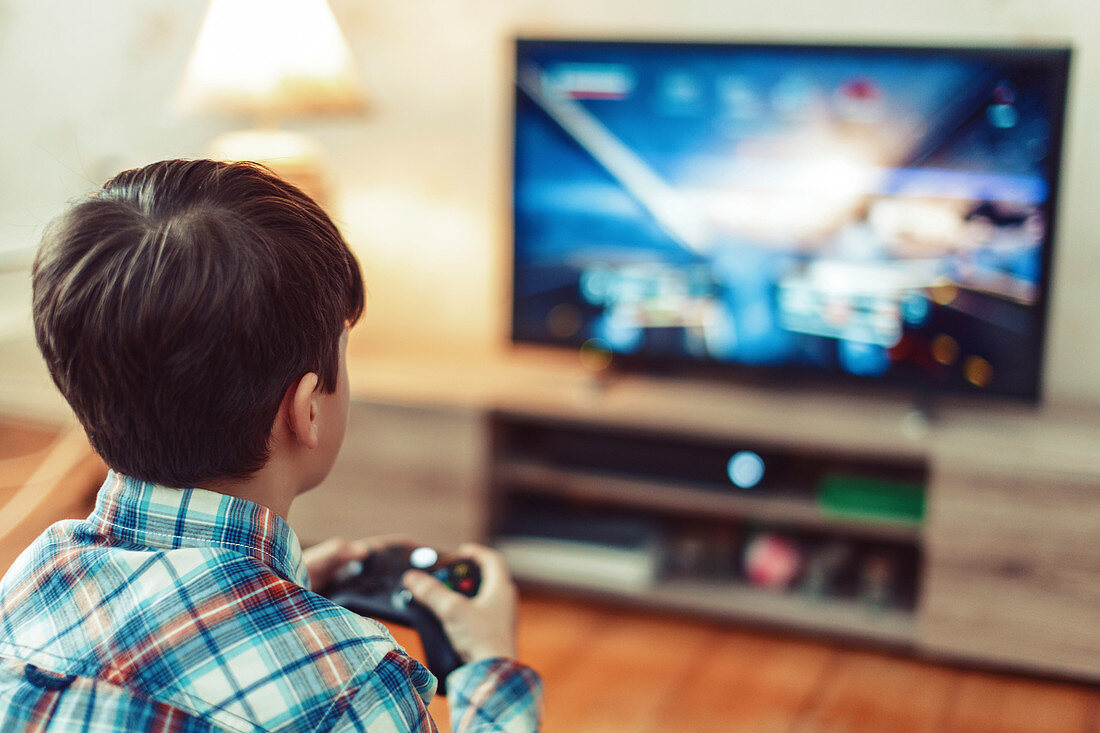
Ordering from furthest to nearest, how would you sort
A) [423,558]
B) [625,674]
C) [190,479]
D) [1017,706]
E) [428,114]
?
1. [428,114]
2. [625,674]
3. [1017,706]
4. [423,558]
5. [190,479]

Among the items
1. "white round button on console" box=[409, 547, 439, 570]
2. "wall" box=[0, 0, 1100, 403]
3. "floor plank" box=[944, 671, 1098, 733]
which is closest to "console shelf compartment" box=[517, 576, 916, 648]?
"floor plank" box=[944, 671, 1098, 733]

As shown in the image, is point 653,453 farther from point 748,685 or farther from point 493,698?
point 493,698

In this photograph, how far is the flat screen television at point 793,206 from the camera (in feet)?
6.63

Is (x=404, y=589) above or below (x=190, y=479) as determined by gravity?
below

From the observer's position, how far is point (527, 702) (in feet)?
3.01

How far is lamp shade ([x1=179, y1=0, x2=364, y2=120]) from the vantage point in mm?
2236

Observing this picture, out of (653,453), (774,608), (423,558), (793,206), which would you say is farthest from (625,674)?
(423,558)

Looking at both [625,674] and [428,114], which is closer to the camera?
[625,674]

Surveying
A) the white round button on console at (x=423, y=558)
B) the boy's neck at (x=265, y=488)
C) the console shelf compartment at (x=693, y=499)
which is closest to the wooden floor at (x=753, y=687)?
the console shelf compartment at (x=693, y=499)

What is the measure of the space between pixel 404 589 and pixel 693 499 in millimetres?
1294

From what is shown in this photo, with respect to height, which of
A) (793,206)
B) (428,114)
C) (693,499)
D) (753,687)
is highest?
(428,114)

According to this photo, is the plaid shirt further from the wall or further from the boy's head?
the wall

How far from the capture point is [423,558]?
103 centimetres

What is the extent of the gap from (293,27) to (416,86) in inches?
19.1
